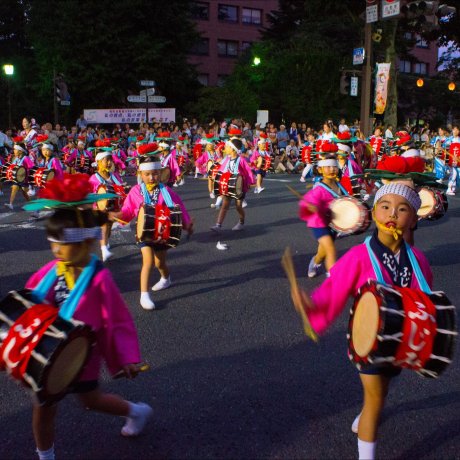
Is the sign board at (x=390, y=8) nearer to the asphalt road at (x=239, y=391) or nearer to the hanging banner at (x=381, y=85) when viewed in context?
the hanging banner at (x=381, y=85)

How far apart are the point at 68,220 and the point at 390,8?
55.0ft

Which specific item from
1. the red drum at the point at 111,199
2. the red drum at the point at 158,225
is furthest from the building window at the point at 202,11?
the red drum at the point at 158,225

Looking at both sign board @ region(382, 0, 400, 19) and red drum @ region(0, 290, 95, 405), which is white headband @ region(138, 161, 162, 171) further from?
sign board @ region(382, 0, 400, 19)

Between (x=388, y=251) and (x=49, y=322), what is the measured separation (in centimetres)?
168

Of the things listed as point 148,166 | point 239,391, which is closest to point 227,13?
point 148,166

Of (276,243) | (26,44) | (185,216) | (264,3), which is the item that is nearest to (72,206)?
(185,216)

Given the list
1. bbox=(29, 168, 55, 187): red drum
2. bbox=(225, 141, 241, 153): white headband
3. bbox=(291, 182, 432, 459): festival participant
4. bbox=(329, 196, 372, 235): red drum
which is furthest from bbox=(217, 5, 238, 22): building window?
bbox=(291, 182, 432, 459): festival participant

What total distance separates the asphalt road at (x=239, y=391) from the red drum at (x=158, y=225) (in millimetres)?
679

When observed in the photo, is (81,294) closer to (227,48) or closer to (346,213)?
(346,213)

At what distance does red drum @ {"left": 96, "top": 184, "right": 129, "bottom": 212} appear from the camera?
7082 mm

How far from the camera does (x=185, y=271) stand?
7148 mm

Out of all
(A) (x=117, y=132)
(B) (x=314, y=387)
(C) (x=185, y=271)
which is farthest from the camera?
(A) (x=117, y=132)

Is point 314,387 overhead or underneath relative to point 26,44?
underneath

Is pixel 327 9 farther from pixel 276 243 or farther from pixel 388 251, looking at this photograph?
pixel 388 251
